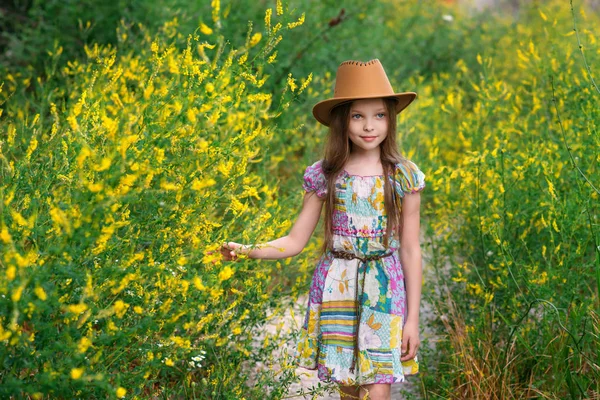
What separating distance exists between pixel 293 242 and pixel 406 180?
0.43 meters

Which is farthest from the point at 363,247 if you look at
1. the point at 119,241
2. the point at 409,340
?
the point at 119,241

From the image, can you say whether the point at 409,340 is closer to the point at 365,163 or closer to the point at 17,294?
the point at 365,163

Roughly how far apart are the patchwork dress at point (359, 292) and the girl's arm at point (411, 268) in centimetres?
3

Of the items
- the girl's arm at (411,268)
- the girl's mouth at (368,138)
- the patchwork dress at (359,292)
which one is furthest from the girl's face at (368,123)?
the girl's arm at (411,268)

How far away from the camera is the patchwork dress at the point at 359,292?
2551 mm

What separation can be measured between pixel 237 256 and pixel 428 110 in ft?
13.2

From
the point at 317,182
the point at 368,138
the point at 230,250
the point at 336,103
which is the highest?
the point at 336,103

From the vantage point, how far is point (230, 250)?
8.18ft

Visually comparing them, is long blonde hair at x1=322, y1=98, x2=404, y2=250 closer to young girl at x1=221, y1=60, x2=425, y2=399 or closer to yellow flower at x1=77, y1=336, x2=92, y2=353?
young girl at x1=221, y1=60, x2=425, y2=399

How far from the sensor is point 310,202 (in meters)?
2.70

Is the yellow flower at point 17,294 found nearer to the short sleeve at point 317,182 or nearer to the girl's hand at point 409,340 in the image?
the short sleeve at point 317,182

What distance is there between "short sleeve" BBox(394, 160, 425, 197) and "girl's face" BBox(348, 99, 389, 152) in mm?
119

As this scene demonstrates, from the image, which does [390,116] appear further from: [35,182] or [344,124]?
[35,182]

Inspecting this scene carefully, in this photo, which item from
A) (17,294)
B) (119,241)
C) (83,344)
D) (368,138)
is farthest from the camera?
(368,138)
